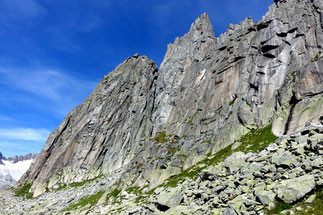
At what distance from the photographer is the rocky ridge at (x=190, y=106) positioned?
1743 inches

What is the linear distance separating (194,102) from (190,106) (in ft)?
7.77

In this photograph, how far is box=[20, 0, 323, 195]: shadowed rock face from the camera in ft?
146

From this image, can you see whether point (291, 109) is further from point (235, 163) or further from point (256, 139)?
point (235, 163)

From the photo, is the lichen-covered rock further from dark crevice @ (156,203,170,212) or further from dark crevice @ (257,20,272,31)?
dark crevice @ (257,20,272,31)

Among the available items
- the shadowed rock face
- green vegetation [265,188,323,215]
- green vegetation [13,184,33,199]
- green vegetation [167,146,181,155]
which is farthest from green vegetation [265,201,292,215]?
green vegetation [13,184,33,199]

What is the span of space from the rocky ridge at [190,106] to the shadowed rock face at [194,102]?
0.84ft

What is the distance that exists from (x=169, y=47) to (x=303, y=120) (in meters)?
125

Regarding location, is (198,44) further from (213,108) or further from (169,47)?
(213,108)

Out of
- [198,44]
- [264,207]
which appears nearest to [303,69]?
[264,207]

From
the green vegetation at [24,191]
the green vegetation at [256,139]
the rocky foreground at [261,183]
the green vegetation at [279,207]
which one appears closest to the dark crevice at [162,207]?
the rocky foreground at [261,183]

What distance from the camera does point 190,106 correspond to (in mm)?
79812

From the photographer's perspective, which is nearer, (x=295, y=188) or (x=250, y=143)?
(x=295, y=188)

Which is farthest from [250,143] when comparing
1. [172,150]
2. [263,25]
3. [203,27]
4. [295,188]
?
[203,27]

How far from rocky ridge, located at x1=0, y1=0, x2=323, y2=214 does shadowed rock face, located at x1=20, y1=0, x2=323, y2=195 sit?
0.26m
